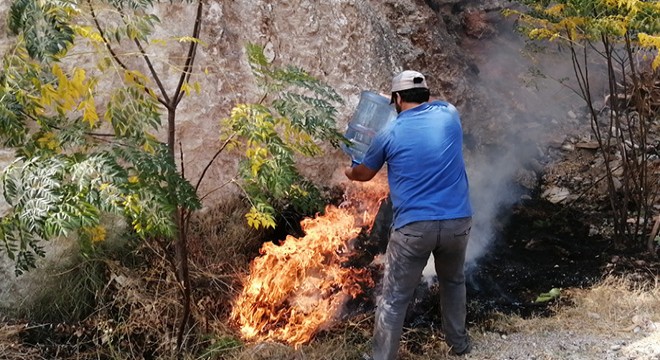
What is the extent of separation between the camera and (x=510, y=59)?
940 centimetres

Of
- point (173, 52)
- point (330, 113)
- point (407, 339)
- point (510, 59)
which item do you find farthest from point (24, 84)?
point (510, 59)

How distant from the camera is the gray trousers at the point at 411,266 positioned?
155 inches

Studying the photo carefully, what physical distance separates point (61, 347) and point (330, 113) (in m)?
2.64

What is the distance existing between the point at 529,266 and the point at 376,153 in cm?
301

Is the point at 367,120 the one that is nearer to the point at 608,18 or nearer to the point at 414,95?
the point at 414,95

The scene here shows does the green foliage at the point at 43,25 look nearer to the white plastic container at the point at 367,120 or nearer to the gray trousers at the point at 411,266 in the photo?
the gray trousers at the point at 411,266

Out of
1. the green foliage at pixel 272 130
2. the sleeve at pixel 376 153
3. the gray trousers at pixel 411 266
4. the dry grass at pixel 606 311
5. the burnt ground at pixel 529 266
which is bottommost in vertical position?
the burnt ground at pixel 529 266

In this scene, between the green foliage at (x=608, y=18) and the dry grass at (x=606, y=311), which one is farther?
the green foliage at (x=608, y=18)

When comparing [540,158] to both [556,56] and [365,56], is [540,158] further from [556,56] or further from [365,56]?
[365,56]

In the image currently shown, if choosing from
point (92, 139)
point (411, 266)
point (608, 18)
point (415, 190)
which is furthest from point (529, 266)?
point (92, 139)

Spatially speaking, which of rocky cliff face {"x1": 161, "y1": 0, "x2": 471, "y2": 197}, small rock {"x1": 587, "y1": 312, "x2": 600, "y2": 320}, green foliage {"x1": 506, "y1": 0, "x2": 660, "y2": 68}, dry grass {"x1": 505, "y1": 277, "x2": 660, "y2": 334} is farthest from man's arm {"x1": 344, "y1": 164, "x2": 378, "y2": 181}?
green foliage {"x1": 506, "y1": 0, "x2": 660, "y2": 68}

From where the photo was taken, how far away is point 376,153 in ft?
13.2

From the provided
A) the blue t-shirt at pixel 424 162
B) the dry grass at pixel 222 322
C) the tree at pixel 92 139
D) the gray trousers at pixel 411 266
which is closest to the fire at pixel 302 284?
the dry grass at pixel 222 322

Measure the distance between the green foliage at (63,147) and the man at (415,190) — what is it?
1.32 metres
